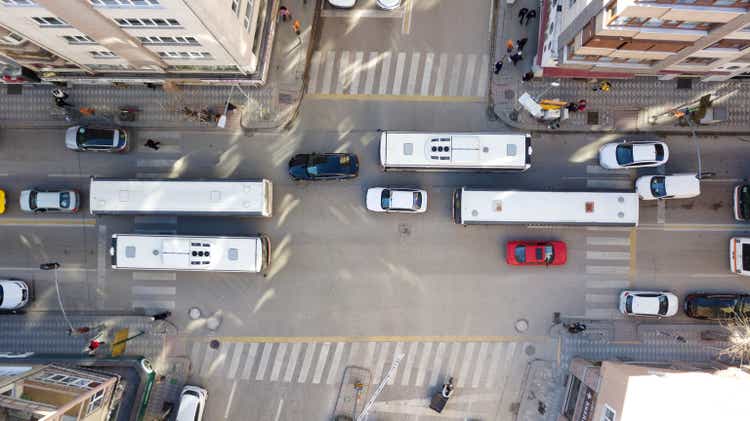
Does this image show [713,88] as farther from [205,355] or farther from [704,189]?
[205,355]

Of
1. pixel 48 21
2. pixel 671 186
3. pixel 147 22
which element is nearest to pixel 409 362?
pixel 671 186

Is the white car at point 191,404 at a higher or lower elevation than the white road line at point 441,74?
lower

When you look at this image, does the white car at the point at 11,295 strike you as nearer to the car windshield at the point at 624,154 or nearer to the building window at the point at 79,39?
the building window at the point at 79,39

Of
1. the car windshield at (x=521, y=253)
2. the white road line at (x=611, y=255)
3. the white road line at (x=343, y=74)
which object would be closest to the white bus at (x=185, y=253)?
the white road line at (x=343, y=74)

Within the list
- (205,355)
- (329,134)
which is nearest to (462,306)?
(329,134)

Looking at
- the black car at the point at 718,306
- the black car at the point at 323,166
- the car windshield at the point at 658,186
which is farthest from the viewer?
the black car at the point at 323,166

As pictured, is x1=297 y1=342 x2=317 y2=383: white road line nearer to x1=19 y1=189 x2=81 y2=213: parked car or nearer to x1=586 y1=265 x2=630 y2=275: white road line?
x1=19 y1=189 x2=81 y2=213: parked car
